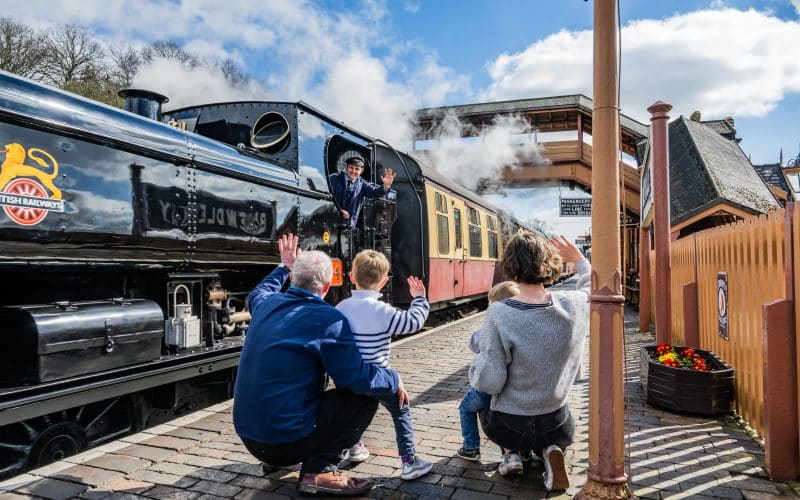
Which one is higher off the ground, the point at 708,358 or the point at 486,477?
the point at 708,358

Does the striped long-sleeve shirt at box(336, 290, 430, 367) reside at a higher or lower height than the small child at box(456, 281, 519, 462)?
higher

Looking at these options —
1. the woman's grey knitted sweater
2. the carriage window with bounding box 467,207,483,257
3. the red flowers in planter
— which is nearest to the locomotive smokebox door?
the woman's grey knitted sweater

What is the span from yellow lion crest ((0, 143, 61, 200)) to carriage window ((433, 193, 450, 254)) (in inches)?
289

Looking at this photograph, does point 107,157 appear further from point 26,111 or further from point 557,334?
point 557,334

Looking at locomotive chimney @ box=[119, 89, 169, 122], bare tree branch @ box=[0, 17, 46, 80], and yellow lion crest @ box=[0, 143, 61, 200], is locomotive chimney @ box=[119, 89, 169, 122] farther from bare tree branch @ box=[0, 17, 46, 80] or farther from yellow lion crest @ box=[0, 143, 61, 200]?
bare tree branch @ box=[0, 17, 46, 80]

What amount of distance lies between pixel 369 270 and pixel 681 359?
3370mm

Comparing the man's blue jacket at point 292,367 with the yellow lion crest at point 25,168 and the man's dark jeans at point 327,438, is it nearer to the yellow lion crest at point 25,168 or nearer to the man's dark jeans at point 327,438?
the man's dark jeans at point 327,438

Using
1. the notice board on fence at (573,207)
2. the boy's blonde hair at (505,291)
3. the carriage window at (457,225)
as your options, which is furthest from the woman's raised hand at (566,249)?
the notice board on fence at (573,207)

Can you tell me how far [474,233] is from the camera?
13.7 metres

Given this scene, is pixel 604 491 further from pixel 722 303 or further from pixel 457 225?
pixel 457 225

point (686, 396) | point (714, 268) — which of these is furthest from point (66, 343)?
point (714, 268)

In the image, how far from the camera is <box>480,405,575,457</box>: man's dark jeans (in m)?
3.14

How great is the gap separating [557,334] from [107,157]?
3.10 m

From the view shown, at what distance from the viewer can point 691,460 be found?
3689mm
